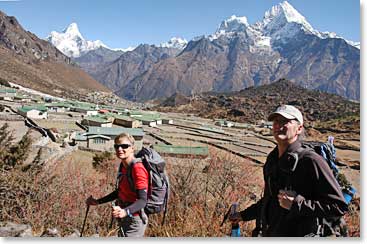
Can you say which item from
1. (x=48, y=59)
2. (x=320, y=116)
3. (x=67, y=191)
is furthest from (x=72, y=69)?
(x=67, y=191)

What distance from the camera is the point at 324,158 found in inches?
66.0

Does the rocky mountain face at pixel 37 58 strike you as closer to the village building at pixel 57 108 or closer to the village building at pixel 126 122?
the village building at pixel 57 108

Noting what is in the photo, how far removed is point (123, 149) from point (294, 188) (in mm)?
1033

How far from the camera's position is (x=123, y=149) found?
2.19 meters

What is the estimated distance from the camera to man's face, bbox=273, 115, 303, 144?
169 cm

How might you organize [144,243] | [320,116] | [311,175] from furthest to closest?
[320,116], [144,243], [311,175]

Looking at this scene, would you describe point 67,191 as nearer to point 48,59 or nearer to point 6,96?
point 6,96

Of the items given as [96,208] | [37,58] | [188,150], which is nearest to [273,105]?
[188,150]

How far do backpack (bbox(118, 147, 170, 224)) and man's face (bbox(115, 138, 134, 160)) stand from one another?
0.06 meters

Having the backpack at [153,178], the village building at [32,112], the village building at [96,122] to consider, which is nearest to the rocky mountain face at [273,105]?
the village building at [96,122]

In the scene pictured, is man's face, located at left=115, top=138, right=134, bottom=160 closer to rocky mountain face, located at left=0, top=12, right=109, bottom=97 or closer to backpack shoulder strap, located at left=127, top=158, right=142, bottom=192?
backpack shoulder strap, located at left=127, top=158, right=142, bottom=192

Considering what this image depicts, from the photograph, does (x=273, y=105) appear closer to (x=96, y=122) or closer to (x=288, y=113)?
(x=96, y=122)

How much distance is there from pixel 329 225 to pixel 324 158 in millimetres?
298

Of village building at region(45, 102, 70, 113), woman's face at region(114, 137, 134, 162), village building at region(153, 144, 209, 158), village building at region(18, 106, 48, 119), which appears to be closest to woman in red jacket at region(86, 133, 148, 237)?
woman's face at region(114, 137, 134, 162)
